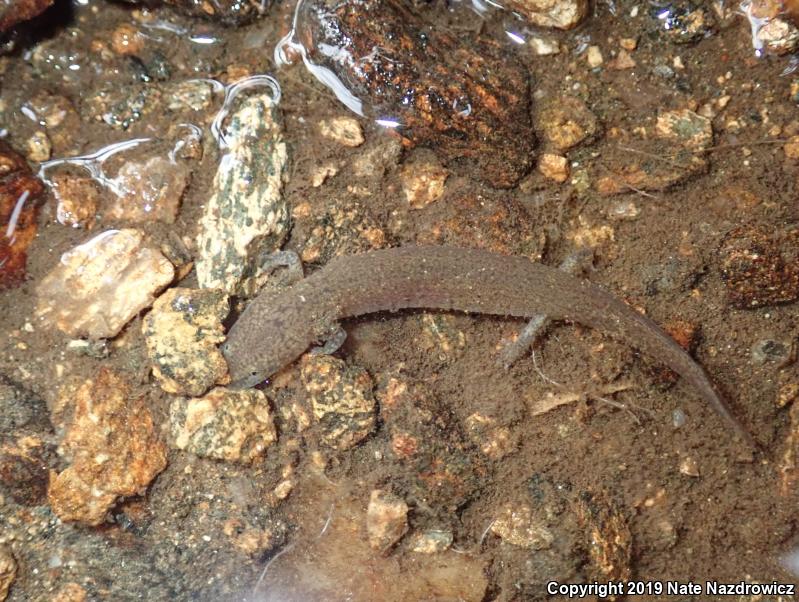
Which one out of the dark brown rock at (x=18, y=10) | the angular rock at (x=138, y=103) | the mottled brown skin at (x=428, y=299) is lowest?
the mottled brown skin at (x=428, y=299)

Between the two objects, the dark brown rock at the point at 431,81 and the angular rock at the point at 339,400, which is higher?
the dark brown rock at the point at 431,81

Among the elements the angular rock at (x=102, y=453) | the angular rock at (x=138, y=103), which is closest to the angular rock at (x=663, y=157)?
the angular rock at (x=138, y=103)

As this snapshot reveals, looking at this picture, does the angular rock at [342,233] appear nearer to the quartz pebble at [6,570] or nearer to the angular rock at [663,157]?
the angular rock at [663,157]

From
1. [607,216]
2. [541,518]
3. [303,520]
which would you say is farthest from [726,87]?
[303,520]

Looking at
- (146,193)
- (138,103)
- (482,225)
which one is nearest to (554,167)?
(482,225)

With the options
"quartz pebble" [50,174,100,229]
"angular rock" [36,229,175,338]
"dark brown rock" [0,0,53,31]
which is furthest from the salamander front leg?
"dark brown rock" [0,0,53,31]

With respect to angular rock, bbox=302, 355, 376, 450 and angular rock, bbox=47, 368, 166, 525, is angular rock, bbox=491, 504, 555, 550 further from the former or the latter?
angular rock, bbox=47, 368, 166, 525
